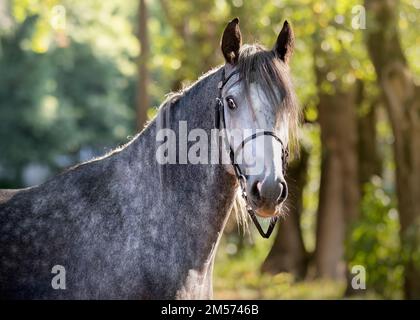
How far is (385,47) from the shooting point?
42.2ft

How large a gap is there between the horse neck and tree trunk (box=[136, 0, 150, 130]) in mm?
10873

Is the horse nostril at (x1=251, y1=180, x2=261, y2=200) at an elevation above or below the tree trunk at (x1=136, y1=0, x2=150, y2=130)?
below

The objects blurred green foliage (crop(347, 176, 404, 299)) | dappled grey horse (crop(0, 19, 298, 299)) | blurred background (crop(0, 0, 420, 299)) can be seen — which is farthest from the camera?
blurred green foliage (crop(347, 176, 404, 299))

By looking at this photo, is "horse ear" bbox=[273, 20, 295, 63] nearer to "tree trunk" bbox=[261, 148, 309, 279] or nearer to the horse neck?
the horse neck

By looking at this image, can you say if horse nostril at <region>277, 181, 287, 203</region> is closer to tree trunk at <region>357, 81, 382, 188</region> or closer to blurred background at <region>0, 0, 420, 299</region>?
blurred background at <region>0, 0, 420, 299</region>

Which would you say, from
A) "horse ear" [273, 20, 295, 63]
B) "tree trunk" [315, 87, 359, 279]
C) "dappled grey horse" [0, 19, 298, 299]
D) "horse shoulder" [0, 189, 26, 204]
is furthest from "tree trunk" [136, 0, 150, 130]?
"horse ear" [273, 20, 295, 63]

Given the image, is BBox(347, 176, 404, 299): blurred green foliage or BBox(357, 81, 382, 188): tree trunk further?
BBox(357, 81, 382, 188): tree trunk

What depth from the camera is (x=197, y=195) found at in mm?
5266

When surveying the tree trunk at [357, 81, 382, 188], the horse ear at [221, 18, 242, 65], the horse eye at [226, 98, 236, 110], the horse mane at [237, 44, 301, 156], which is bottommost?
the horse eye at [226, 98, 236, 110]

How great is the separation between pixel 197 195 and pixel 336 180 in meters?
14.3

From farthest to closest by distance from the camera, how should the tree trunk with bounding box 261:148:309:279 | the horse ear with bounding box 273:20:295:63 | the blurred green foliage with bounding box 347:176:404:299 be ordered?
the tree trunk with bounding box 261:148:309:279 → the blurred green foliage with bounding box 347:176:404:299 → the horse ear with bounding box 273:20:295:63

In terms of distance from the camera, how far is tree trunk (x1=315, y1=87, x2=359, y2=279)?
60.4 ft

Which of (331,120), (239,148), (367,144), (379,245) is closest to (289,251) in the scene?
(367,144)

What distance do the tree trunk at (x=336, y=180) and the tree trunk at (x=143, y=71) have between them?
4382 mm
